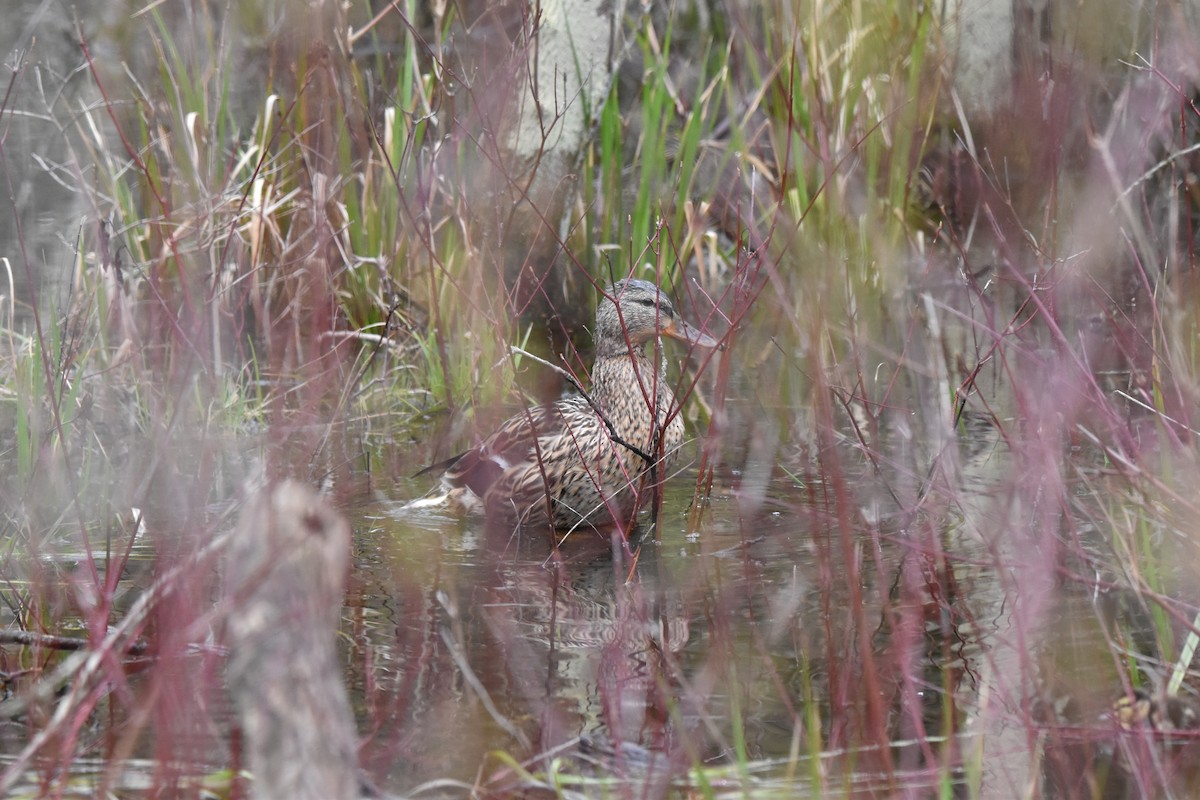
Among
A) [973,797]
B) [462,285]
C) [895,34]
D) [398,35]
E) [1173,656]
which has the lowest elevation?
[973,797]

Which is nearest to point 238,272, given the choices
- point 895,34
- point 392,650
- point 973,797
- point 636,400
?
point 636,400

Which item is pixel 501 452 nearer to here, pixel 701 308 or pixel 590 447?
pixel 590 447

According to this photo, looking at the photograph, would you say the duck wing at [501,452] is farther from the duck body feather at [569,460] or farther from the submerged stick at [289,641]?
the submerged stick at [289,641]

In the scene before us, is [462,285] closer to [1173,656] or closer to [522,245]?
[522,245]

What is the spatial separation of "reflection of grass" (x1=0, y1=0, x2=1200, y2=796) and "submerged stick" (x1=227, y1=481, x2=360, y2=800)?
1.32m

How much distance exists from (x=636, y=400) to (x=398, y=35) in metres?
3.53

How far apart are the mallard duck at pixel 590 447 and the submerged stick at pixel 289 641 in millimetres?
2883

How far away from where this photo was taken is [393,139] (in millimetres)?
6043

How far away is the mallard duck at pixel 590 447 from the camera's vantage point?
15.4 feet

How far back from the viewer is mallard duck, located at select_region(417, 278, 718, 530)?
4.68m

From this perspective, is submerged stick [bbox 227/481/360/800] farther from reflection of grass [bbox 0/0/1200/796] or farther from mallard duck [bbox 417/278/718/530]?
mallard duck [bbox 417/278/718/530]

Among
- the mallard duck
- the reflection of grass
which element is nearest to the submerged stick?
the reflection of grass

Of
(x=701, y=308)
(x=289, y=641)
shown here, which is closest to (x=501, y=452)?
(x=701, y=308)

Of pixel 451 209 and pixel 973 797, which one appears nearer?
pixel 973 797
